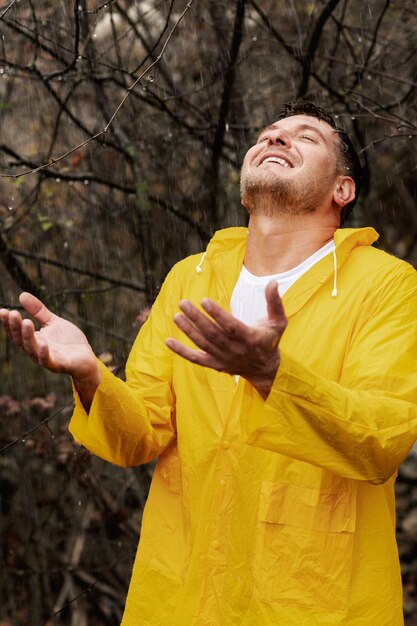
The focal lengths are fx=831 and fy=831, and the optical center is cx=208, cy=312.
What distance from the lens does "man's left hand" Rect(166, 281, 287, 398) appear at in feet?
5.19

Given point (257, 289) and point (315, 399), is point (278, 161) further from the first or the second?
point (315, 399)

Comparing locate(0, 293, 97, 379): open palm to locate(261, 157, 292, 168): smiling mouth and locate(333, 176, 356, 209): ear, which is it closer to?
locate(261, 157, 292, 168): smiling mouth

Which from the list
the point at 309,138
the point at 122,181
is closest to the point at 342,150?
the point at 309,138

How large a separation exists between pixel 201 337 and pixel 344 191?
1.07m

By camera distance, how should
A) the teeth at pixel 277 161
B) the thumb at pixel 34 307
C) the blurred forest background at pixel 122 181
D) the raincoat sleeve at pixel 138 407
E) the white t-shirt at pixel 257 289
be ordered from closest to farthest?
1. the thumb at pixel 34 307
2. the raincoat sleeve at pixel 138 407
3. the white t-shirt at pixel 257 289
4. the teeth at pixel 277 161
5. the blurred forest background at pixel 122 181

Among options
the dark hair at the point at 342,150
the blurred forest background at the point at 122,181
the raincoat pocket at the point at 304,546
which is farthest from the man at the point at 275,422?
the blurred forest background at the point at 122,181

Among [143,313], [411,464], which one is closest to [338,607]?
[143,313]

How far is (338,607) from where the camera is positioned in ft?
6.41

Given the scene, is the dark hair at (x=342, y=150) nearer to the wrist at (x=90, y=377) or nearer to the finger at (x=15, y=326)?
the wrist at (x=90, y=377)

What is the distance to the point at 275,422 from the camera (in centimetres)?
177

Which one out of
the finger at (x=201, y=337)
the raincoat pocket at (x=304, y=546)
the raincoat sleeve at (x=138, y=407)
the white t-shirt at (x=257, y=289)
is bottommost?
the raincoat pocket at (x=304, y=546)

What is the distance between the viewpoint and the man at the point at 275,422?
1794mm

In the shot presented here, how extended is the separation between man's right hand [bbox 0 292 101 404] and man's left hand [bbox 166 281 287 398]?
37 centimetres

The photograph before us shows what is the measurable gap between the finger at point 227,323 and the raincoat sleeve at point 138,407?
21.0 inches
